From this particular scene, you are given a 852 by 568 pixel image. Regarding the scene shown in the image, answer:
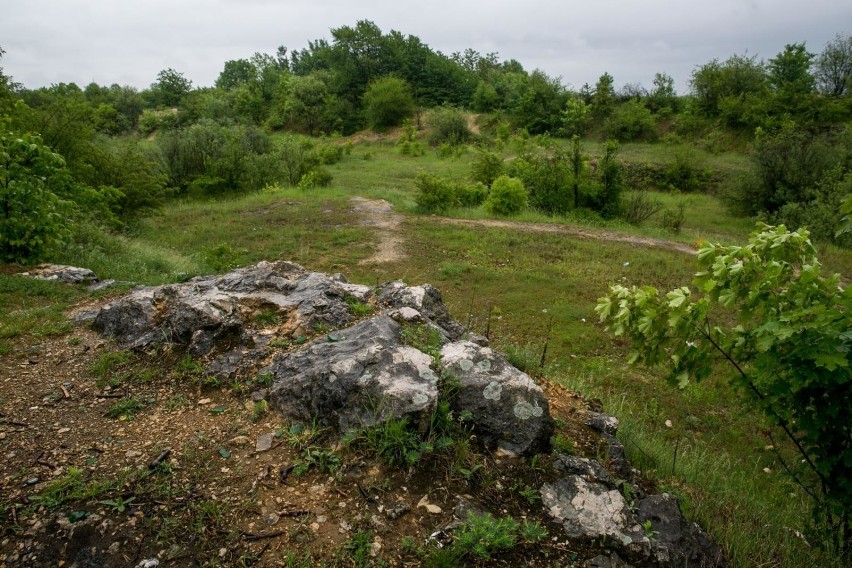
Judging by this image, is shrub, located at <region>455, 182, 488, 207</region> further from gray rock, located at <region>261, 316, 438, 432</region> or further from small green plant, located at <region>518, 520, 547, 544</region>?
small green plant, located at <region>518, 520, 547, 544</region>

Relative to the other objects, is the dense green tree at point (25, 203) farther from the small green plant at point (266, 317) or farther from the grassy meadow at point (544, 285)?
the small green plant at point (266, 317)

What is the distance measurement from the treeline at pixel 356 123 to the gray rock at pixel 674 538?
814 centimetres

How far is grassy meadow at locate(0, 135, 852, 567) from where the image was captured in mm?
3760

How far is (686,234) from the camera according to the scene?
56.9ft

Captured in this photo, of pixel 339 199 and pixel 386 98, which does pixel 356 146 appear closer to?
pixel 386 98

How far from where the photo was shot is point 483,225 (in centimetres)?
1584

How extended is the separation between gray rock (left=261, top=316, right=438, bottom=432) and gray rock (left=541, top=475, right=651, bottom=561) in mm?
880

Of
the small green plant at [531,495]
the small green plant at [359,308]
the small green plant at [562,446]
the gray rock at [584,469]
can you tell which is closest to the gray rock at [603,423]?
the small green plant at [562,446]

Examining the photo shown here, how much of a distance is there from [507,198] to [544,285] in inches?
278

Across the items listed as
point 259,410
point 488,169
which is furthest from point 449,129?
point 259,410

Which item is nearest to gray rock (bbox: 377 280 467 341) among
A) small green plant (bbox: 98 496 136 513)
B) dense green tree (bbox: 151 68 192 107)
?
small green plant (bbox: 98 496 136 513)

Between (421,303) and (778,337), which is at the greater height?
(778,337)

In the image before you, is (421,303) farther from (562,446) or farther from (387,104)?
(387,104)

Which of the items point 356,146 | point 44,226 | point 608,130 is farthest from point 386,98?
point 44,226
